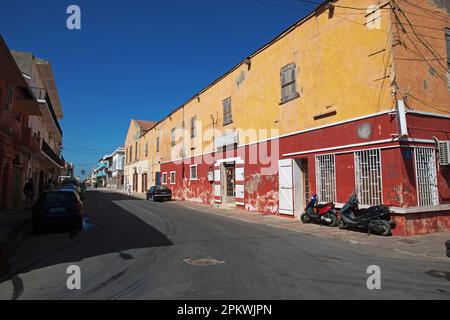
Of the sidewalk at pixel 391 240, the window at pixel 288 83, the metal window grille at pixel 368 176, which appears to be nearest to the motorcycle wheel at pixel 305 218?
the sidewalk at pixel 391 240

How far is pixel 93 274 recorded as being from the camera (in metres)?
6.03

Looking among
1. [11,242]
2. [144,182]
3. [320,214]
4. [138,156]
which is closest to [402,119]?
[320,214]

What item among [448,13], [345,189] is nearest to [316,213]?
[345,189]

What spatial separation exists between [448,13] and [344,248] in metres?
10.2

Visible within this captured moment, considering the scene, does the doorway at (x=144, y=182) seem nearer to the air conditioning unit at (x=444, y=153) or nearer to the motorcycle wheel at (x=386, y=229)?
the motorcycle wheel at (x=386, y=229)

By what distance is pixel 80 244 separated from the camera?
9.11 meters

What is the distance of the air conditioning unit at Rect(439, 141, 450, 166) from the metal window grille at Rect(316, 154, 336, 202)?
349 centimetres

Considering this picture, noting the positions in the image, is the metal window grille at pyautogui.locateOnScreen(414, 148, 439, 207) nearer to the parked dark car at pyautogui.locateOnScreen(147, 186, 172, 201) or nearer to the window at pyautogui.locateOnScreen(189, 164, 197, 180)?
the window at pyautogui.locateOnScreen(189, 164, 197, 180)

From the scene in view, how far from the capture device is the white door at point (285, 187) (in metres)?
15.4

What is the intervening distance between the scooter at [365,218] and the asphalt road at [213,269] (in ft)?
5.34

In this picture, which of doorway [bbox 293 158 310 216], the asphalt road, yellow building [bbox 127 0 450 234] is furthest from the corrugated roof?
the asphalt road
